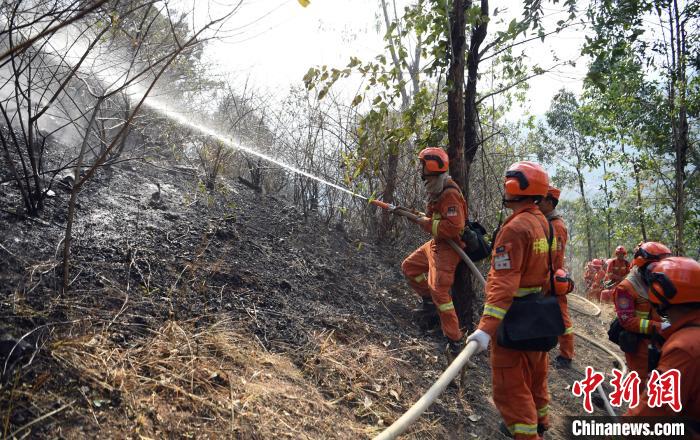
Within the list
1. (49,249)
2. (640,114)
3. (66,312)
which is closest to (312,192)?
(49,249)

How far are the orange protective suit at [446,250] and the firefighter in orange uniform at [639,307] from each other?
1.49 m

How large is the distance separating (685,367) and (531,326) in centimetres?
86

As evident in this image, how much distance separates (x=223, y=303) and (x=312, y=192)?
3.64m

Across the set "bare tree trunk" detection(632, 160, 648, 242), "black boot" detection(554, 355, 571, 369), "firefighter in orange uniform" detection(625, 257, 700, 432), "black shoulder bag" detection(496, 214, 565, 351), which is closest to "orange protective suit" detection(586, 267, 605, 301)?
"bare tree trunk" detection(632, 160, 648, 242)

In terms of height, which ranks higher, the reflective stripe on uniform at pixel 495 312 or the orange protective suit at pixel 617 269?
the orange protective suit at pixel 617 269

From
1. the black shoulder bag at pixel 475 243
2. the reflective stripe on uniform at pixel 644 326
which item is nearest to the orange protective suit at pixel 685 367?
the reflective stripe on uniform at pixel 644 326

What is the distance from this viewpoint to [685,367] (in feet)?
7.51

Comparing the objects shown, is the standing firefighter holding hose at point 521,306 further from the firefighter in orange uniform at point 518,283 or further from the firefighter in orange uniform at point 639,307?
the firefighter in orange uniform at point 639,307

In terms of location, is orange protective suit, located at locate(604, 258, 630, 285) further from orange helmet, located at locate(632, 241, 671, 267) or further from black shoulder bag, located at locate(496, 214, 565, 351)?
black shoulder bag, located at locate(496, 214, 565, 351)

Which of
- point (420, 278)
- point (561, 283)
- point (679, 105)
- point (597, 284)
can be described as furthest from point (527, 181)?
point (597, 284)

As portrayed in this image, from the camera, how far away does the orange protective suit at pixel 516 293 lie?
2.97 metres

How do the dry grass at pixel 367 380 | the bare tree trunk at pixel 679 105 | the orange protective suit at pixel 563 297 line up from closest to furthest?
the dry grass at pixel 367 380
the orange protective suit at pixel 563 297
the bare tree trunk at pixel 679 105

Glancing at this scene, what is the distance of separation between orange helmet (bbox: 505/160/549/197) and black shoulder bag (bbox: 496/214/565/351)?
0.75m

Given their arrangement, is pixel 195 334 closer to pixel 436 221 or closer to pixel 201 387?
pixel 201 387
